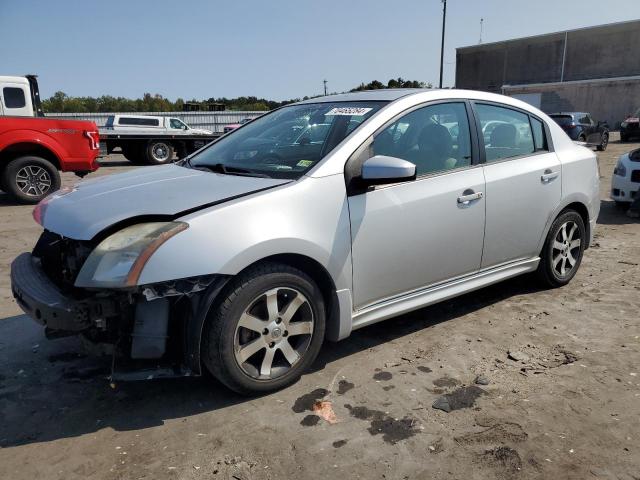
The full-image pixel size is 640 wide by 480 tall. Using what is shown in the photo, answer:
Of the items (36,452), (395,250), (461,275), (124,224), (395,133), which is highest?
(395,133)

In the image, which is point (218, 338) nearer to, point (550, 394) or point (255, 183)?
point (255, 183)

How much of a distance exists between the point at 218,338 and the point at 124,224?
0.75 meters

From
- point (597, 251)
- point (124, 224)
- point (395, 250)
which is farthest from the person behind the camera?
point (597, 251)

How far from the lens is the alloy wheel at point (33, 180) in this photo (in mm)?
9375

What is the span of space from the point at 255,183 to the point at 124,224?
0.75 meters

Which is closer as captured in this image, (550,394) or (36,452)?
(36,452)

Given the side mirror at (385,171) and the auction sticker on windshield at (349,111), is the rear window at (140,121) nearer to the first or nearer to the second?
the auction sticker on windshield at (349,111)

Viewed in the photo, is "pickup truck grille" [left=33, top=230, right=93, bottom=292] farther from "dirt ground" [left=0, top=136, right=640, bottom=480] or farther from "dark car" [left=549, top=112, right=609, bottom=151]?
"dark car" [left=549, top=112, right=609, bottom=151]

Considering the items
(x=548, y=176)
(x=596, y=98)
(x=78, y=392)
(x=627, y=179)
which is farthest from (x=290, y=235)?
(x=596, y=98)

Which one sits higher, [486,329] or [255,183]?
[255,183]

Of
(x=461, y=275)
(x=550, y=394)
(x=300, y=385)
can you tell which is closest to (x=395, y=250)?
(x=461, y=275)

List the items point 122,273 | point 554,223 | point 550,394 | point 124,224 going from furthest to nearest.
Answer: point 554,223, point 550,394, point 124,224, point 122,273

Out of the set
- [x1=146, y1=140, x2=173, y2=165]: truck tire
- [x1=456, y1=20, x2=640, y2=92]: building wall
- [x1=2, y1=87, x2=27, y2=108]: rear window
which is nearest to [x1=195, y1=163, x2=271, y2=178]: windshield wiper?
[x1=2, y1=87, x2=27, y2=108]: rear window

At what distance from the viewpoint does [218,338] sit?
2.64 metres
